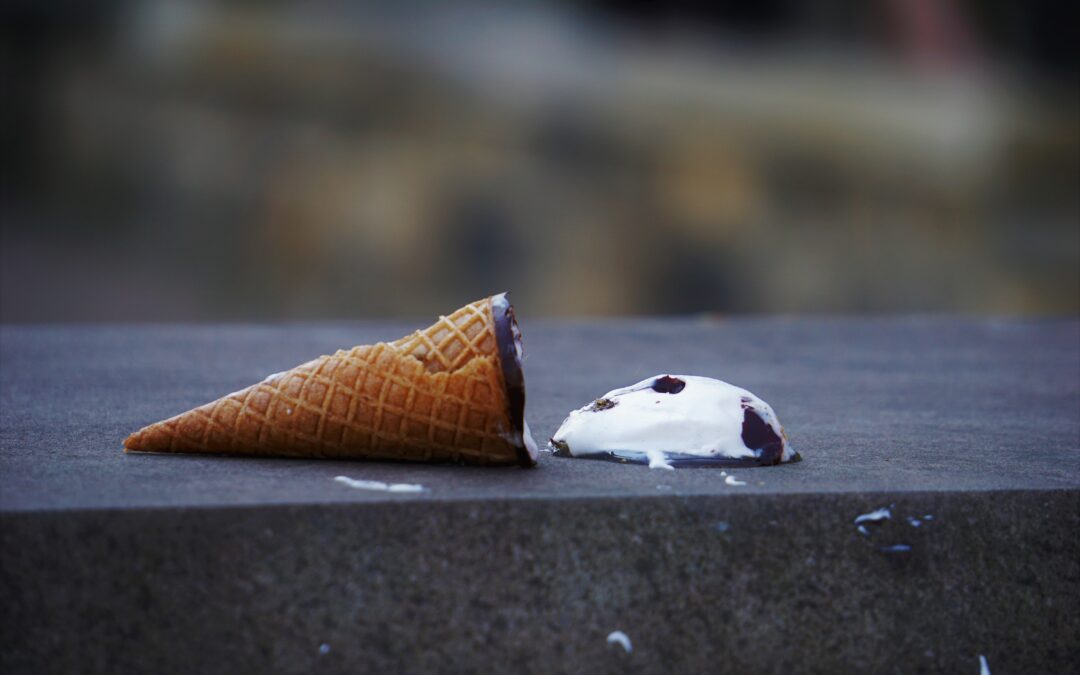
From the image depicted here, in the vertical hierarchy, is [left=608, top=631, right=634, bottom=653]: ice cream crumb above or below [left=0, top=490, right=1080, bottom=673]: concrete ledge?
below

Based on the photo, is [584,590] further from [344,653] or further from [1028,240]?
[1028,240]

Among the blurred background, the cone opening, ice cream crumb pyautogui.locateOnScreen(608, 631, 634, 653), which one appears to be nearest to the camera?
ice cream crumb pyautogui.locateOnScreen(608, 631, 634, 653)

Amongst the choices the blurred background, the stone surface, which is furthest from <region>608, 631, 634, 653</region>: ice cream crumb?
the blurred background

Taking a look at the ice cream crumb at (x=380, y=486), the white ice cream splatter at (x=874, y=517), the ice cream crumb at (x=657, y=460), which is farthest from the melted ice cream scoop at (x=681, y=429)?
the ice cream crumb at (x=380, y=486)

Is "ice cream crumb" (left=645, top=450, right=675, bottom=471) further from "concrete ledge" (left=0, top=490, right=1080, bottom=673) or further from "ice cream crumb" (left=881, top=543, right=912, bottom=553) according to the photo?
"ice cream crumb" (left=881, top=543, right=912, bottom=553)


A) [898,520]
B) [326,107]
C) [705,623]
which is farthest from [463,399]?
[326,107]

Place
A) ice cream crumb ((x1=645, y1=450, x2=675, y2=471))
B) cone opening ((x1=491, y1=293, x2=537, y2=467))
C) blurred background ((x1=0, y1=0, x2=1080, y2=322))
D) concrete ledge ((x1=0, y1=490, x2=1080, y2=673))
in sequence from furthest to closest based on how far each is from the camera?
blurred background ((x1=0, y1=0, x2=1080, y2=322)) < ice cream crumb ((x1=645, y1=450, x2=675, y2=471)) < cone opening ((x1=491, y1=293, x2=537, y2=467)) < concrete ledge ((x1=0, y1=490, x2=1080, y2=673))
